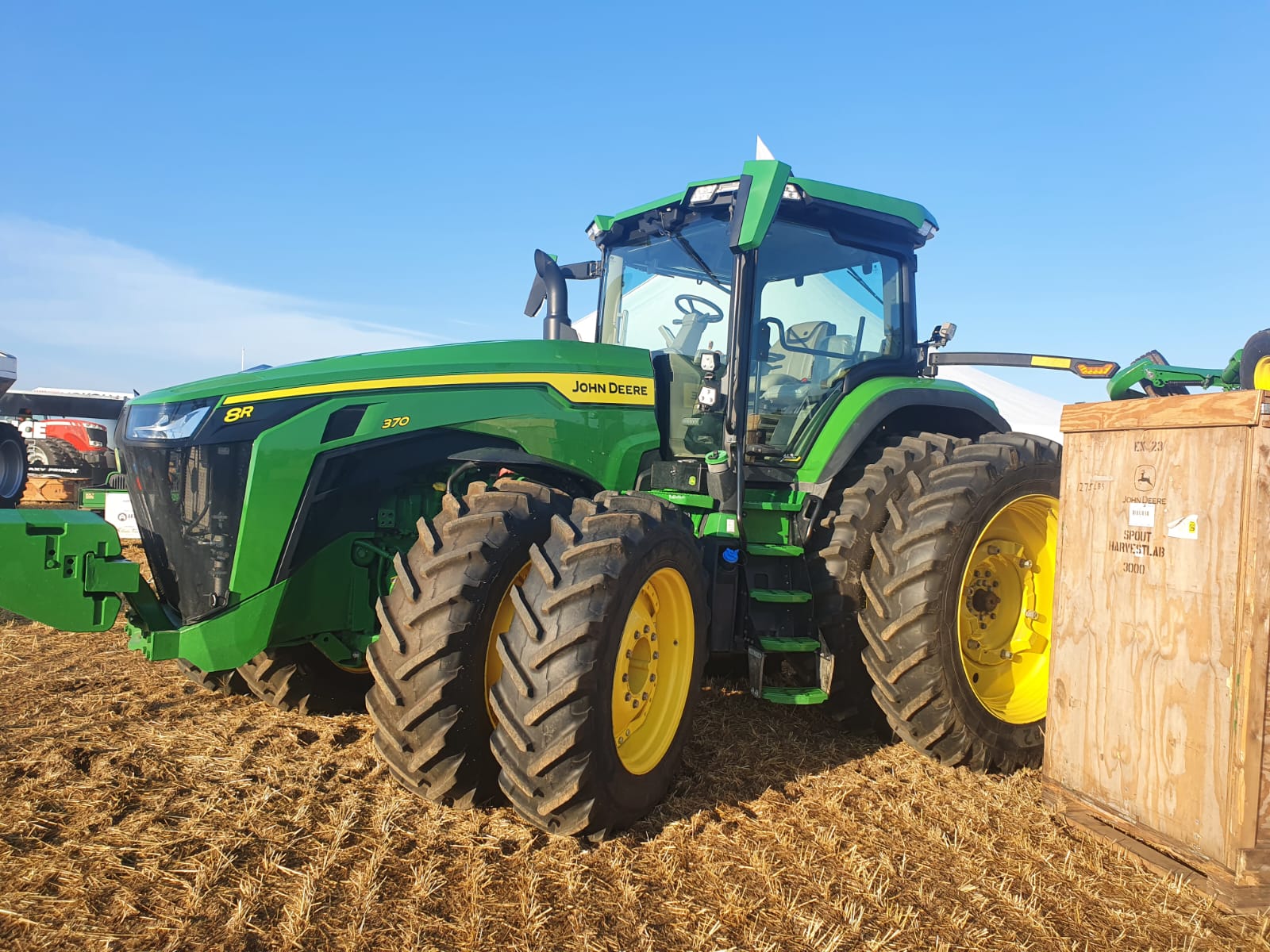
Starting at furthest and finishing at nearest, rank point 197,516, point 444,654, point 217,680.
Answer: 1. point 217,680
2. point 197,516
3. point 444,654

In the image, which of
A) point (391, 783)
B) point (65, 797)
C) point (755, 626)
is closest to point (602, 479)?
point (755, 626)

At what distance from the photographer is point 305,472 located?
335 centimetres

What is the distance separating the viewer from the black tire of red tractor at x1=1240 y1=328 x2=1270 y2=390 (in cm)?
463

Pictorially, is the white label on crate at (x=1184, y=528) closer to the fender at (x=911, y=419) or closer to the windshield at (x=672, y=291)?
the fender at (x=911, y=419)

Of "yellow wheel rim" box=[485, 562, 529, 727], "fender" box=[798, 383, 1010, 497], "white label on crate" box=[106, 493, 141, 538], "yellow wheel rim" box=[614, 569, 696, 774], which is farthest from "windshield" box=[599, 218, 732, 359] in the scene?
"white label on crate" box=[106, 493, 141, 538]

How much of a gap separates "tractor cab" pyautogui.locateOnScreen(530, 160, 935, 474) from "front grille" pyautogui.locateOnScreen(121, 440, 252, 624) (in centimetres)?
199

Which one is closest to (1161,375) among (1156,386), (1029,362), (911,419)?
(1156,386)

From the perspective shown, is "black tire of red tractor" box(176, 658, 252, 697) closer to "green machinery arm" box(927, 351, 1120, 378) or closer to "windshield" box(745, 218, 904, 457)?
"windshield" box(745, 218, 904, 457)

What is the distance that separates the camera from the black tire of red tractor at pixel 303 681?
4117mm

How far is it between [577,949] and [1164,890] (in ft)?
6.22

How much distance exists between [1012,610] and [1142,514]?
1.37 m

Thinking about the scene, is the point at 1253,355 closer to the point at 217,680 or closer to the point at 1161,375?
the point at 1161,375

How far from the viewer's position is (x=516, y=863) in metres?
2.77

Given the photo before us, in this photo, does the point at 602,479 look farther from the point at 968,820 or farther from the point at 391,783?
the point at 968,820
